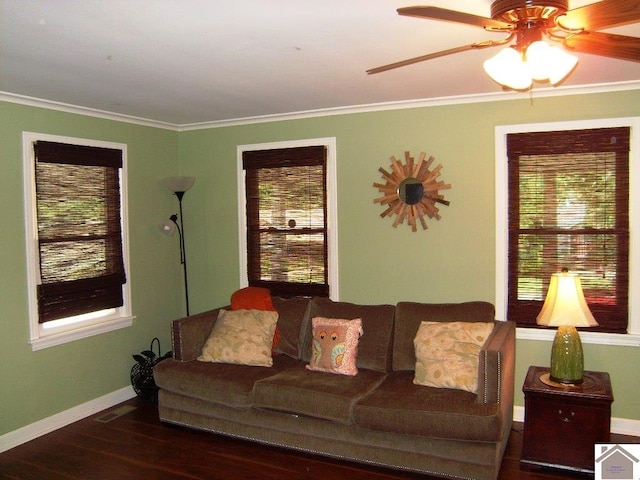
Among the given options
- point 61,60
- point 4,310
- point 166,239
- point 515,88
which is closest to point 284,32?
point 515,88

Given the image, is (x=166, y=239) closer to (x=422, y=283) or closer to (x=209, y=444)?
(x=209, y=444)

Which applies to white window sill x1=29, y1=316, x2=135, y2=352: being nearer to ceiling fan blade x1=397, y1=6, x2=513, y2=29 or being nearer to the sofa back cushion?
the sofa back cushion

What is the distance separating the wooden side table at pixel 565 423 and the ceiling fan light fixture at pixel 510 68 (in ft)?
7.04

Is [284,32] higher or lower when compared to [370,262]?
higher

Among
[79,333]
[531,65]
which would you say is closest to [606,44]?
[531,65]

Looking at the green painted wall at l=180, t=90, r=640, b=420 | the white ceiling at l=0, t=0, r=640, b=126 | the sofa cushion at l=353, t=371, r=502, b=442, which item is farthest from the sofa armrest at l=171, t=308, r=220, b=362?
the white ceiling at l=0, t=0, r=640, b=126

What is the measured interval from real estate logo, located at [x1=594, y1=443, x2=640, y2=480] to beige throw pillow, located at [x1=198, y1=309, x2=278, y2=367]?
8.01 ft

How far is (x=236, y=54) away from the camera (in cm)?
298

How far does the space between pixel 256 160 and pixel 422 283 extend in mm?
1857

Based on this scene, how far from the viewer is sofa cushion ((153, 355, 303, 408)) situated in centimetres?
383

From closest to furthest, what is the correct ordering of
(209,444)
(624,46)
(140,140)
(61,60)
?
(624,46)
(61,60)
(209,444)
(140,140)

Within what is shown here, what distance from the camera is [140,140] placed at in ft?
16.5

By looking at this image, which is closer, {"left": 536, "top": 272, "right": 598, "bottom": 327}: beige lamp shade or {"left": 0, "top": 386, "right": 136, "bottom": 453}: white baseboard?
{"left": 536, "top": 272, "right": 598, "bottom": 327}: beige lamp shade

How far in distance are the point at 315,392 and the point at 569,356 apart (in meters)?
1.61
